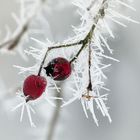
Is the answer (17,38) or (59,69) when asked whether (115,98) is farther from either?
(59,69)

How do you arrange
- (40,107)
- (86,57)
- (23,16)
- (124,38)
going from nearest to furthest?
(86,57)
(23,16)
(40,107)
(124,38)

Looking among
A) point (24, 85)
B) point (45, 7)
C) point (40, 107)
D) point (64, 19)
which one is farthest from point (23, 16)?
point (64, 19)

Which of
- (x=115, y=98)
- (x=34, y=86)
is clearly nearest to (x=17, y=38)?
(x=34, y=86)

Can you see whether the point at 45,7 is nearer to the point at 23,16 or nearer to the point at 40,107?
the point at 23,16

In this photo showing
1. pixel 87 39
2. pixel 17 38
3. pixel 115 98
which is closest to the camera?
pixel 87 39

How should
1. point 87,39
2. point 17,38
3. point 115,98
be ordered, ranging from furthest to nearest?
point 115,98
point 17,38
point 87,39

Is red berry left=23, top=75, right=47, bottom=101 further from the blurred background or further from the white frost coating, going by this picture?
the blurred background

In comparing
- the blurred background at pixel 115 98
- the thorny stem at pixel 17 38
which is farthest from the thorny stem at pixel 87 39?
the blurred background at pixel 115 98
